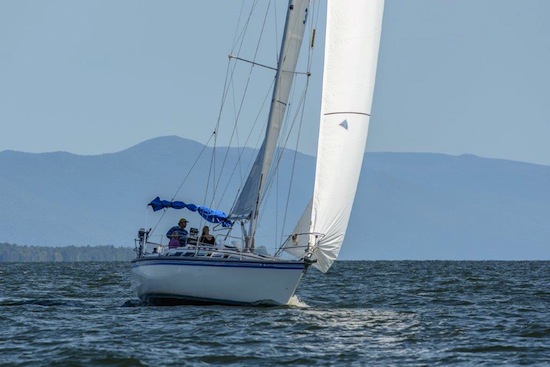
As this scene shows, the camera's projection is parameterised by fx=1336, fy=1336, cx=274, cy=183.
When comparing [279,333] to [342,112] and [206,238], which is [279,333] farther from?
[206,238]

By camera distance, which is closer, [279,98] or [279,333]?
[279,333]

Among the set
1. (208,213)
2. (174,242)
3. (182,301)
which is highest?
(208,213)

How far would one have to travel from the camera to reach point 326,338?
2717cm

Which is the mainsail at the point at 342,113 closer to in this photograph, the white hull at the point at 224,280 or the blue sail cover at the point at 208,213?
the white hull at the point at 224,280

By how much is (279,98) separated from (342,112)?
2.91 m

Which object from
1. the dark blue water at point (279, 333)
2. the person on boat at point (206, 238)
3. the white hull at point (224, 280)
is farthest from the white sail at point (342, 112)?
the person on boat at point (206, 238)

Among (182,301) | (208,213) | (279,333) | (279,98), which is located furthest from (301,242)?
(279,333)

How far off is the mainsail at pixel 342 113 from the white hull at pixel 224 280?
1.14 meters

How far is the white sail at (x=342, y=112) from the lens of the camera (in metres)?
31.4

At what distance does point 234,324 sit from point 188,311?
3.37 meters

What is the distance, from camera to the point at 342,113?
1244 inches

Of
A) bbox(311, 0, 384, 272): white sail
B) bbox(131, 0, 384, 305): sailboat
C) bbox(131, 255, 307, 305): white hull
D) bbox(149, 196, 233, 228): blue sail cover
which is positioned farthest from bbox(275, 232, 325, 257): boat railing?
bbox(149, 196, 233, 228): blue sail cover

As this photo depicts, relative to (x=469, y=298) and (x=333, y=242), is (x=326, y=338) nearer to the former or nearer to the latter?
(x=333, y=242)

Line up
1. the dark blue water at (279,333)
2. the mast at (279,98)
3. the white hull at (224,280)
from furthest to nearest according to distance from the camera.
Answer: the mast at (279,98)
the white hull at (224,280)
the dark blue water at (279,333)
